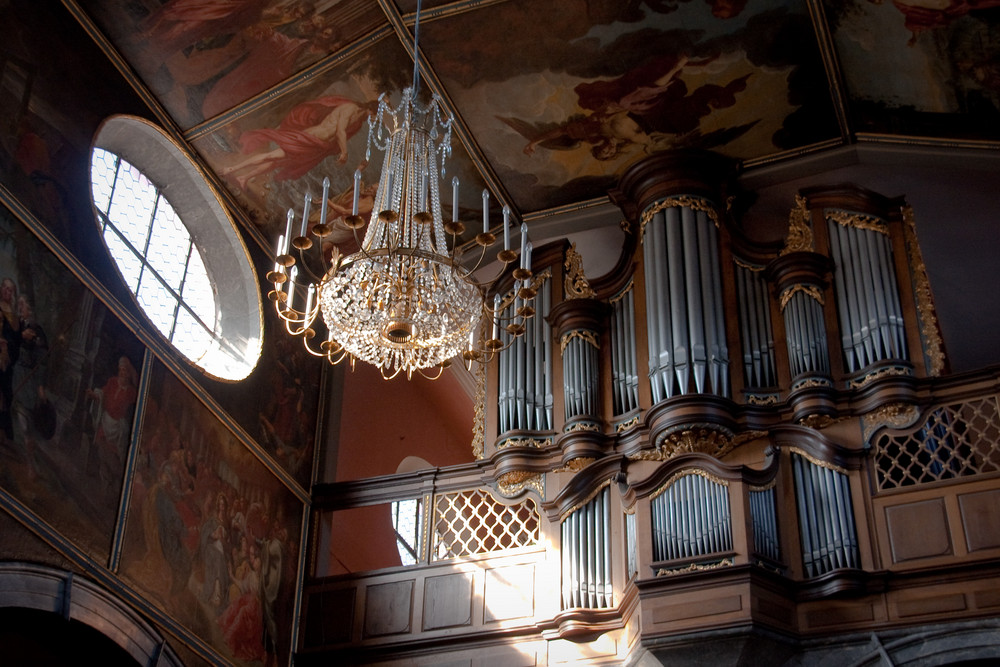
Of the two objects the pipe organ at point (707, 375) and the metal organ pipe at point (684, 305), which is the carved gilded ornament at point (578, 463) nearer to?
the pipe organ at point (707, 375)

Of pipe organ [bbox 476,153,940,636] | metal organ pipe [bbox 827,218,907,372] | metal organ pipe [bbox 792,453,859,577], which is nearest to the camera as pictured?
metal organ pipe [bbox 792,453,859,577]

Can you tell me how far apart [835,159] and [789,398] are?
12.1 feet

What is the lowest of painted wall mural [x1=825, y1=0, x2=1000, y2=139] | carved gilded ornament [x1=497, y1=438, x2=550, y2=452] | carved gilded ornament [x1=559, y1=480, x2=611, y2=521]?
carved gilded ornament [x1=559, y1=480, x2=611, y2=521]

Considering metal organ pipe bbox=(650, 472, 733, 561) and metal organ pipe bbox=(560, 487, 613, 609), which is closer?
metal organ pipe bbox=(650, 472, 733, 561)

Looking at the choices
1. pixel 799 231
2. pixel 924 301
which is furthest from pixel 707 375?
pixel 924 301

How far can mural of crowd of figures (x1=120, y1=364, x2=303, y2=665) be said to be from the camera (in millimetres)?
10695

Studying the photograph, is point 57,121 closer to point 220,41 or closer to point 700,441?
point 220,41

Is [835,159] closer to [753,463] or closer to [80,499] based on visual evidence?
[753,463]

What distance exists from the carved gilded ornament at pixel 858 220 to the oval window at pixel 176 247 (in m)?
6.09

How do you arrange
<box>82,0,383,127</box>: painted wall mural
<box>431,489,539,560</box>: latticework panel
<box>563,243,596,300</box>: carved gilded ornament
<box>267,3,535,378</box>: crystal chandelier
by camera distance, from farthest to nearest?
1. <box>563,243,596,300</box>: carved gilded ornament
2. <box>431,489,539,560</box>: latticework panel
3. <box>82,0,383,127</box>: painted wall mural
4. <box>267,3,535,378</box>: crystal chandelier

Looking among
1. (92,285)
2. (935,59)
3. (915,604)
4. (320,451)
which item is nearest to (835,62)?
(935,59)

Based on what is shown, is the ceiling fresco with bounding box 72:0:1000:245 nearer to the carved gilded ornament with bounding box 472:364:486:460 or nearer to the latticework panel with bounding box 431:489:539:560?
the carved gilded ornament with bounding box 472:364:486:460

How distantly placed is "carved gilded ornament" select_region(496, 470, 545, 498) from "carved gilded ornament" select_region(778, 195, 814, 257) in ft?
11.2

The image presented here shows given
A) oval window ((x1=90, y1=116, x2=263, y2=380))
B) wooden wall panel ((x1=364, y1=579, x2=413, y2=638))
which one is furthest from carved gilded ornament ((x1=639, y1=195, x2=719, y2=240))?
wooden wall panel ((x1=364, y1=579, x2=413, y2=638))
